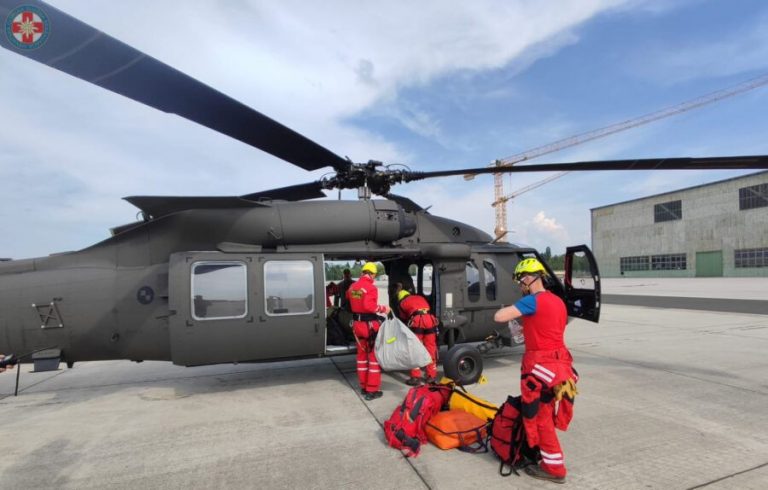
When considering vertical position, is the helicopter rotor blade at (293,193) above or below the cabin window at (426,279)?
above

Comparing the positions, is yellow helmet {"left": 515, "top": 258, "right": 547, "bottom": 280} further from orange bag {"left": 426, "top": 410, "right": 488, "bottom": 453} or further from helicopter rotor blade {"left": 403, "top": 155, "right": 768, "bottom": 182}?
helicopter rotor blade {"left": 403, "top": 155, "right": 768, "bottom": 182}

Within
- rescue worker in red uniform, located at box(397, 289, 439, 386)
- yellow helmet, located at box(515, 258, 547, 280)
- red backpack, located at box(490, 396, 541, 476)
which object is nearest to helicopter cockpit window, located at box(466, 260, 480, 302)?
rescue worker in red uniform, located at box(397, 289, 439, 386)

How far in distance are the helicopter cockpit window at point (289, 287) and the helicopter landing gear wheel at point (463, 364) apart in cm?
217

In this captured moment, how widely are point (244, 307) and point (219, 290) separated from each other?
414 millimetres

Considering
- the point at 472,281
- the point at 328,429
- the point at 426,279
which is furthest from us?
the point at 426,279

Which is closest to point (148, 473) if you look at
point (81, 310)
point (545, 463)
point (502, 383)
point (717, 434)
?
point (81, 310)

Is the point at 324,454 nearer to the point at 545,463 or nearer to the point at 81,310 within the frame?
the point at 545,463

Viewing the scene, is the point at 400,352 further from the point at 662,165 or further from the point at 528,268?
the point at 662,165

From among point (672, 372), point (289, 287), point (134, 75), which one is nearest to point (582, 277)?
point (672, 372)

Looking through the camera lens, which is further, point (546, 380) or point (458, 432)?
point (458, 432)

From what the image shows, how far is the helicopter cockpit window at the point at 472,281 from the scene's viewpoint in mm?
7129

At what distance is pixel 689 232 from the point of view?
4638 cm

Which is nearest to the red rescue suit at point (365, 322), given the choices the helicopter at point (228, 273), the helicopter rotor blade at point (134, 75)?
the helicopter at point (228, 273)

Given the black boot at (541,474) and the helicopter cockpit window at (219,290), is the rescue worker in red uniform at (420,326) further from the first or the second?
the black boot at (541,474)
